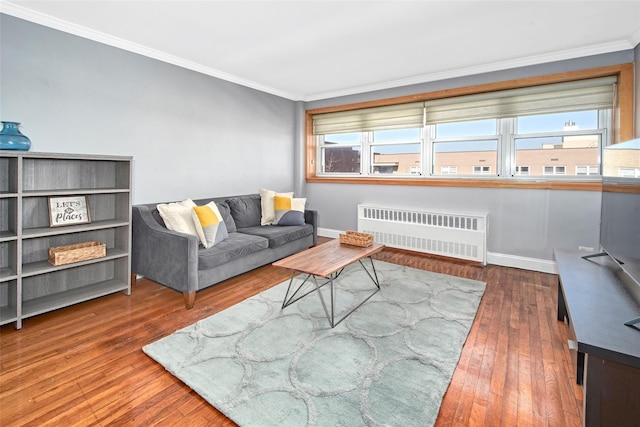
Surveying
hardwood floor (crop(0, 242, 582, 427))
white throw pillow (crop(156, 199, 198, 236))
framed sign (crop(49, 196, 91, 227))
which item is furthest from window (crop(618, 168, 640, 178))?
framed sign (crop(49, 196, 91, 227))

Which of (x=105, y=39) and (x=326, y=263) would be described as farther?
(x=105, y=39)

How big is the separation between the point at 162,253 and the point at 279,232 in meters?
1.36

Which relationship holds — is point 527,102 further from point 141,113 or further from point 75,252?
point 75,252

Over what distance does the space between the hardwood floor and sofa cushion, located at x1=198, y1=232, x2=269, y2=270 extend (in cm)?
35

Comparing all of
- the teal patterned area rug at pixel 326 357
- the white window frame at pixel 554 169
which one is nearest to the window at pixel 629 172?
the teal patterned area rug at pixel 326 357

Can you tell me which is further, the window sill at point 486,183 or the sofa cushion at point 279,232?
the sofa cushion at point 279,232

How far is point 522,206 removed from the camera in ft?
12.5

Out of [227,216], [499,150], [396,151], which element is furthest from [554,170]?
[227,216]

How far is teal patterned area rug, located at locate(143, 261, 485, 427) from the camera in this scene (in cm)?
157

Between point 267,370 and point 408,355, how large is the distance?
0.89 metres

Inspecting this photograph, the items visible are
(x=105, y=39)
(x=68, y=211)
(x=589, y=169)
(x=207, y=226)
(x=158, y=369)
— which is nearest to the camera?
(x=158, y=369)

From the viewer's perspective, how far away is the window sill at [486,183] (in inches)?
136

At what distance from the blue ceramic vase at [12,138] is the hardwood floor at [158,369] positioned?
1334mm

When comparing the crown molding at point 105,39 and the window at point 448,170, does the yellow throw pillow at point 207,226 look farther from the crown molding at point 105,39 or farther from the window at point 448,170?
the window at point 448,170
